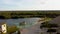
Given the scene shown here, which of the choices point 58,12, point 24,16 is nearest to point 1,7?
point 24,16

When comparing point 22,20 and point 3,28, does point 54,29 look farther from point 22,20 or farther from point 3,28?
point 3,28

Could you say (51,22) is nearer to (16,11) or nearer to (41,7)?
(41,7)

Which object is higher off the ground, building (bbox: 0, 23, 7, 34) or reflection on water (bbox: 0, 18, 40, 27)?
reflection on water (bbox: 0, 18, 40, 27)

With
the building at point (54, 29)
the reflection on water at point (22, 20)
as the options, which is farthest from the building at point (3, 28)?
the building at point (54, 29)

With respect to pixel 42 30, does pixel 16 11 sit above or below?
above

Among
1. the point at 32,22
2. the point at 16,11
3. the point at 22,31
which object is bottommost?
the point at 22,31

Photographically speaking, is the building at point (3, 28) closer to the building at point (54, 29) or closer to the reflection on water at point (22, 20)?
the reflection on water at point (22, 20)

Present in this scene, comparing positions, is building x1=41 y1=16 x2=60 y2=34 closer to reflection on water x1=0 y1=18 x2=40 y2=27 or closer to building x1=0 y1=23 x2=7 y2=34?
reflection on water x1=0 y1=18 x2=40 y2=27

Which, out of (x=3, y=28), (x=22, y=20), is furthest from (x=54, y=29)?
(x=3, y=28)

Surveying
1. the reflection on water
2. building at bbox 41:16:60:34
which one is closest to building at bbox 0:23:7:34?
the reflection on water

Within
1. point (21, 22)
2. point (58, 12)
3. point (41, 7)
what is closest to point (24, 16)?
point (21, 22)

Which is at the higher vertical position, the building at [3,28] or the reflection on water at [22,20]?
the reflection on water at [22,20]
